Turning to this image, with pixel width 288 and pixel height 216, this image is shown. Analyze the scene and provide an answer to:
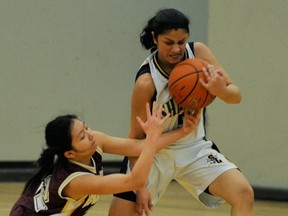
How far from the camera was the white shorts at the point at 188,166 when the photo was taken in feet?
13.2

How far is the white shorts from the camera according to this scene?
4.02m

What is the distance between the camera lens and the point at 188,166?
13.3ft

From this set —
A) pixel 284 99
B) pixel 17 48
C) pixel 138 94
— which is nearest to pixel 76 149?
pixel 138 94

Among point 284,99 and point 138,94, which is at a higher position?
point 138,94

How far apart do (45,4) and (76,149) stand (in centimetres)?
343

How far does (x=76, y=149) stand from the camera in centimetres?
353

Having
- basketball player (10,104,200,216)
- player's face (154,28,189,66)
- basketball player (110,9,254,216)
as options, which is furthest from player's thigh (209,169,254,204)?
player's face (154,28,189,66)

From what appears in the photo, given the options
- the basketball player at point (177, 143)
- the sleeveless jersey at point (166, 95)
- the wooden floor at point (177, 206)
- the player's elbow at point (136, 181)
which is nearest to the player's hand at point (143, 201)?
the basketball player at point (177, 143)

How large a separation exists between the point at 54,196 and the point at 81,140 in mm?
312

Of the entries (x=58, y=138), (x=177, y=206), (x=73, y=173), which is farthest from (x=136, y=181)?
(x=177, y=206)

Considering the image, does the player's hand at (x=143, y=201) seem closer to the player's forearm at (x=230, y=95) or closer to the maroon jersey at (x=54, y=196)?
the maroon jersey at (x=54, y=196)

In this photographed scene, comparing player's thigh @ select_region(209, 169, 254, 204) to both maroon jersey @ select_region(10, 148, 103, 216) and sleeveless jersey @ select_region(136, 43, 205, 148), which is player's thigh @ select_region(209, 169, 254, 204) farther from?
maroon jersey @ select_region(10, 148, 103, 216)

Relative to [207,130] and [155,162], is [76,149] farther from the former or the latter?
[207,130]

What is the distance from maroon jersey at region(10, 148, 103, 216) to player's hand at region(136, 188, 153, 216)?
37 cm
